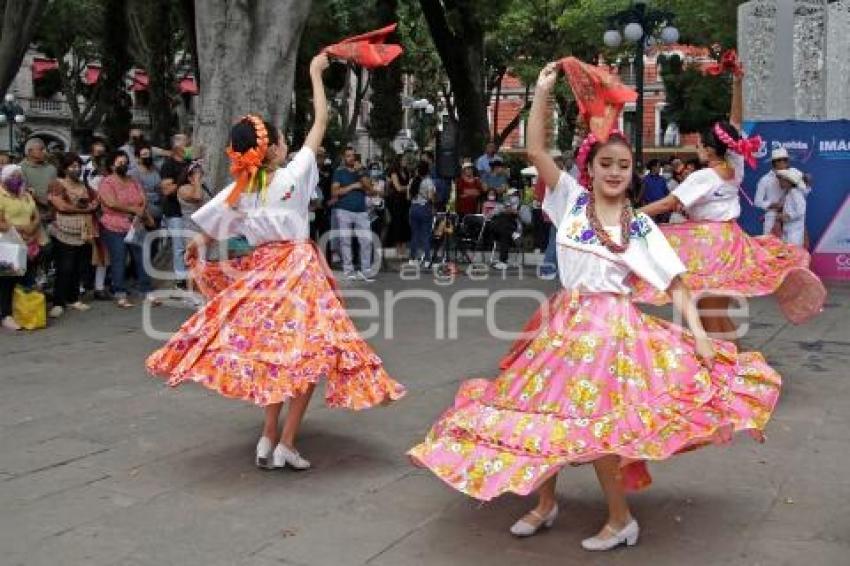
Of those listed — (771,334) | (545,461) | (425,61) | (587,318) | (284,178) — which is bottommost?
(771,334)

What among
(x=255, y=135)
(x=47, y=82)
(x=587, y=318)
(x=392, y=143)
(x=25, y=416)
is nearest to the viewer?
(x=587, y=318)

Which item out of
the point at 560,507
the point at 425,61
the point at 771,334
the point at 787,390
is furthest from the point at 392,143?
the point at 560,507

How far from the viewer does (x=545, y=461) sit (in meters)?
3.79

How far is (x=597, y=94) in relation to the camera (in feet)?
13.8

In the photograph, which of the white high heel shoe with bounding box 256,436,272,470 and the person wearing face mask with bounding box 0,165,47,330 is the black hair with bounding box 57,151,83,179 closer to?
the person wearing face mask with bounding box 0,165,47,330

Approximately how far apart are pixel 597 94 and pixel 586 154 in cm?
28

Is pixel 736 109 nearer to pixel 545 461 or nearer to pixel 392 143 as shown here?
pixel 545 461

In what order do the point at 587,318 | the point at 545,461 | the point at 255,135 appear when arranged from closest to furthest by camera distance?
the point at 545,461
the point at 587,318
the point at 255,135

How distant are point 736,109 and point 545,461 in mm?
4557

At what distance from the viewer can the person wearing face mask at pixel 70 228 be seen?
1073cm

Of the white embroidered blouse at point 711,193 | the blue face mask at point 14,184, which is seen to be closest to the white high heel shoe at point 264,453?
the white embroidered blouse at point 711,193

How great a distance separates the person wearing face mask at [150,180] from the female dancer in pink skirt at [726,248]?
23.7 feet

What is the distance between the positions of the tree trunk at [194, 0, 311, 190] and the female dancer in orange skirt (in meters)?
6.58

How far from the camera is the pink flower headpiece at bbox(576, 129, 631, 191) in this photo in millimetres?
4258
